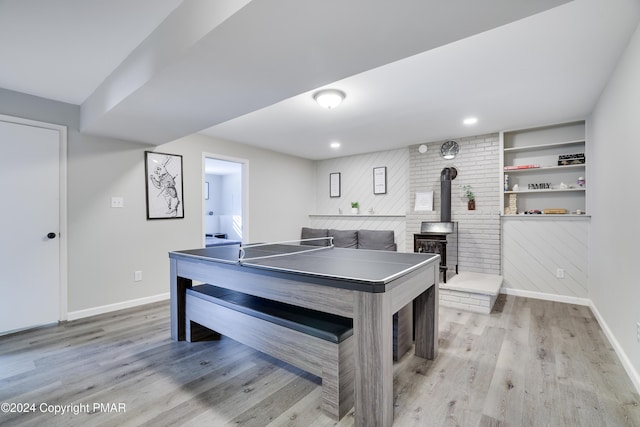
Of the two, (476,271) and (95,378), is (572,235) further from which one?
(95,378)

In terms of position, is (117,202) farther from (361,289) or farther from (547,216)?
(547,216)

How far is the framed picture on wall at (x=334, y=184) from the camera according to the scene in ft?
20.2

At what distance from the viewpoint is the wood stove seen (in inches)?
158

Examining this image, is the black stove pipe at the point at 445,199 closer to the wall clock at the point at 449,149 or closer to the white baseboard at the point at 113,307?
the wall clock at the point at 449,149

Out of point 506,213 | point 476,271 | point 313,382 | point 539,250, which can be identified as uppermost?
point 506,213

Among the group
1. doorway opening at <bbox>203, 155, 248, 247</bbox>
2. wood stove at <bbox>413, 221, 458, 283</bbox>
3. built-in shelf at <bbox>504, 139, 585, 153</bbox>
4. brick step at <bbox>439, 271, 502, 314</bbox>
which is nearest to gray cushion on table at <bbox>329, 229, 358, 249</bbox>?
wood stove at <bbox>413, 221, 458, 283</bbox>

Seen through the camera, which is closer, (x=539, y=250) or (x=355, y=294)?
(x=355, y=294)

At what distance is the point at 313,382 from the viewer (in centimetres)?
201

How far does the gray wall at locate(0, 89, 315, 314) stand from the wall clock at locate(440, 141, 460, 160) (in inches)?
138

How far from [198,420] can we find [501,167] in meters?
4.58

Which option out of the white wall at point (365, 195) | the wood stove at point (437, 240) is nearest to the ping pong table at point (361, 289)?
the wood stove at point (437, 240)

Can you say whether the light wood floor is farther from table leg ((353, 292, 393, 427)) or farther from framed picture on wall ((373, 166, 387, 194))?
framed picture on wall ((373, 166, 387, 194))

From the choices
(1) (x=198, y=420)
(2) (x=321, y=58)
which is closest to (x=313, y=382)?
(1) (x=198, y=420)

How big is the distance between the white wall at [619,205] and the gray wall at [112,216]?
4572 millimetres
